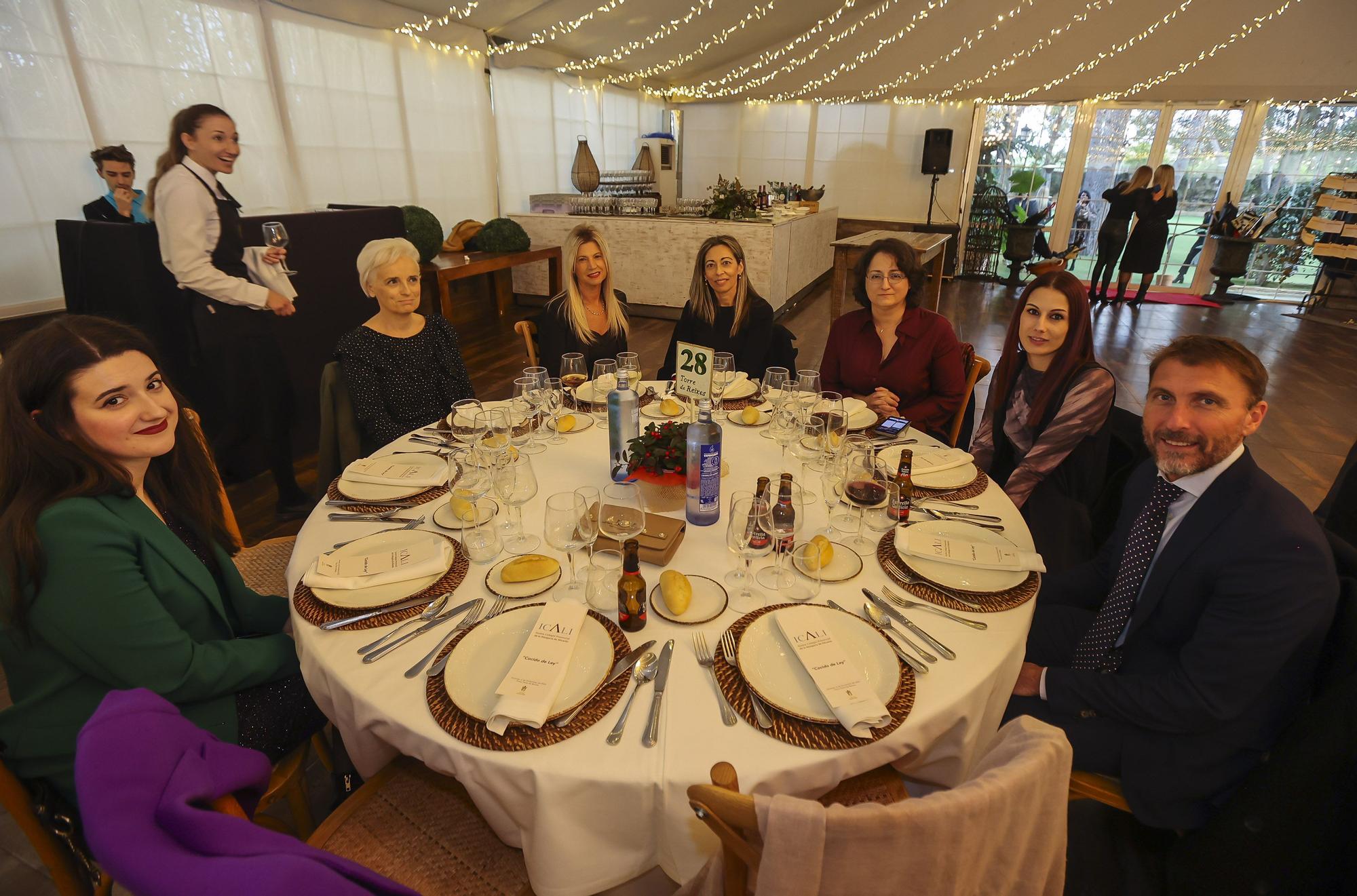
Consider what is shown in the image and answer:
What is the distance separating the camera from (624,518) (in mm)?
1408

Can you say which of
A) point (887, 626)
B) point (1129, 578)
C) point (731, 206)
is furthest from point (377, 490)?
point (731, 206)

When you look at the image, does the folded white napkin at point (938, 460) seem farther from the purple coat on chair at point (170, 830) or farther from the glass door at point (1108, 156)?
the glass door at point (1108, 156)

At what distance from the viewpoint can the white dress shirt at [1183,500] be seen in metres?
1.41

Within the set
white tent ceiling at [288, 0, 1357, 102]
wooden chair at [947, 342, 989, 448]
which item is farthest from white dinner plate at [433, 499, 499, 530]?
white tent ceiling at [288, 0, 1357, 102]

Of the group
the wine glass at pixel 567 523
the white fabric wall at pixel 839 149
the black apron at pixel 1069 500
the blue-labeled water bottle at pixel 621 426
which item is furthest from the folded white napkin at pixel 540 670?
the white fabric wall at pixel 839 149

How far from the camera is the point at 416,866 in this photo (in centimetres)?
119

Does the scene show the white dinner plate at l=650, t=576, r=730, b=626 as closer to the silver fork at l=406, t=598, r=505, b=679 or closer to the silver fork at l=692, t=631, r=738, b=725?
the silver fork at l=692, t=631, r=738, b=725

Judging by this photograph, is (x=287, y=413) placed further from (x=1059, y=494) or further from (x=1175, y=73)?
(x=1175, y=73)

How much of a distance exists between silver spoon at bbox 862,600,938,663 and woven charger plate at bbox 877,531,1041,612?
0.12m

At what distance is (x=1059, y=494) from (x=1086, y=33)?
10134 millimetres

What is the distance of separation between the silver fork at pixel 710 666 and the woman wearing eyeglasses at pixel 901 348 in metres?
1.77

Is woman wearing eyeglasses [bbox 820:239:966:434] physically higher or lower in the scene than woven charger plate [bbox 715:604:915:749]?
higher

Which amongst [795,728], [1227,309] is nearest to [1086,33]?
[1227,309]

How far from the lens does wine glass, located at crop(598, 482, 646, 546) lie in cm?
139
